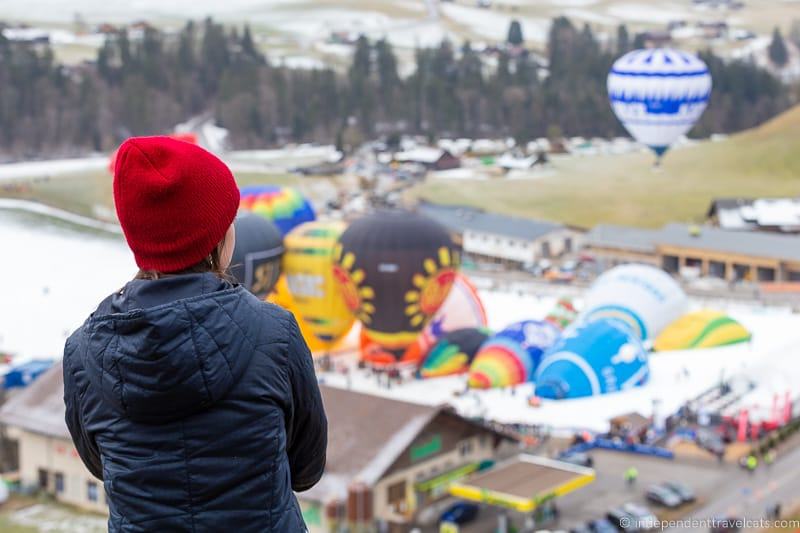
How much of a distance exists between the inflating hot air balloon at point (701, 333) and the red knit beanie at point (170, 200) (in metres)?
16.4

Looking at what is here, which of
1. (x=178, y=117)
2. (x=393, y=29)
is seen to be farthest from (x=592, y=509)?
(x=393, y=29)

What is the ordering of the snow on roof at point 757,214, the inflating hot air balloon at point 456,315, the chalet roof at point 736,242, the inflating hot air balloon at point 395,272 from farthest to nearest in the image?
the snow on roof at point 757,214 < the chalet roof at point 736,242 < the inflating hot air balloon at point 456,315 < the inflating hot air balloon at point 395,272

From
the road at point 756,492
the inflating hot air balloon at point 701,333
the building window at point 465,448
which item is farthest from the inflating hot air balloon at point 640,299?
the building window at point 465,448

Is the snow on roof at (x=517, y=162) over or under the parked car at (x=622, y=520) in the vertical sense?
under

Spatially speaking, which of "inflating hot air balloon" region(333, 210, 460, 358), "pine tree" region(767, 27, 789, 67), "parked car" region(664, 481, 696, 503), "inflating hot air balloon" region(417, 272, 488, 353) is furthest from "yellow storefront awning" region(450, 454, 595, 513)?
"pine tree" region(767, 27, 789, 67)

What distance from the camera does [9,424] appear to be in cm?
1211

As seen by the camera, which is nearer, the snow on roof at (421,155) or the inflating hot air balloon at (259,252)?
the inflating hot air balloon at (259,252)

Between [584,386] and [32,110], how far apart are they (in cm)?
2586

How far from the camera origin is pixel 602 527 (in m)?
10.7

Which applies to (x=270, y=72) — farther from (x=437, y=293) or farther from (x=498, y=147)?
(x=437, y=293)

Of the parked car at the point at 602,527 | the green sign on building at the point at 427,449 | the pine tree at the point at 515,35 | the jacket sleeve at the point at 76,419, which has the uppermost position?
the jacket sleeve at the point at 76,419

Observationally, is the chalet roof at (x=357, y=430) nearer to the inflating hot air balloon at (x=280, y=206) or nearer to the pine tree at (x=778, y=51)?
the inflating hot air balloon at (x=280, y=206)

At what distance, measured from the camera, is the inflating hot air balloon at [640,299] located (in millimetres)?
17641

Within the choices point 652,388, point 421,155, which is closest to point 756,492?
point 652,388
